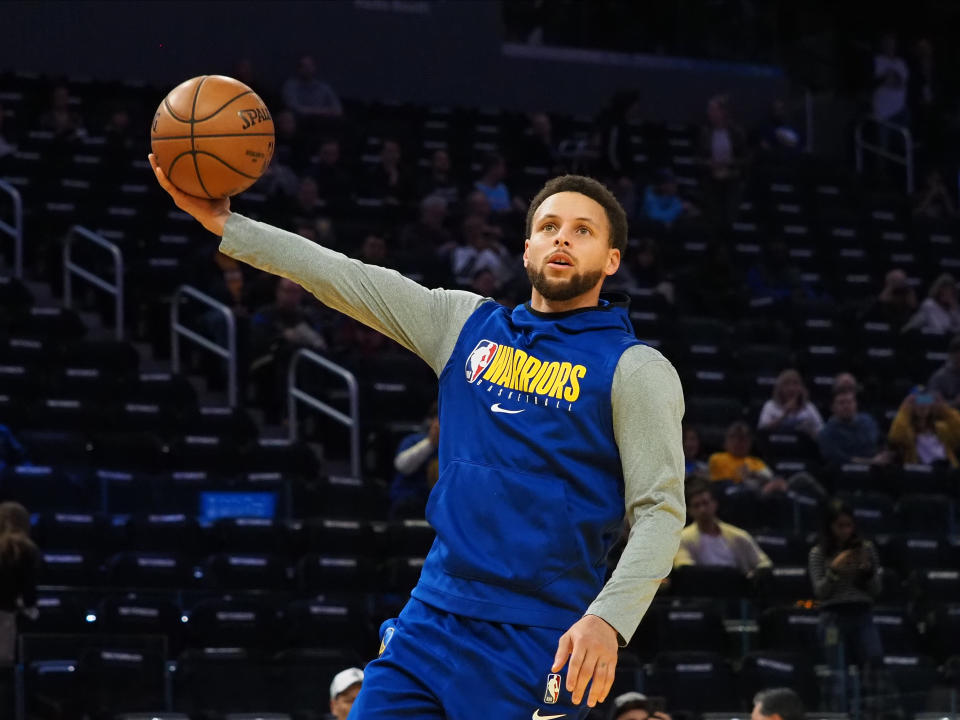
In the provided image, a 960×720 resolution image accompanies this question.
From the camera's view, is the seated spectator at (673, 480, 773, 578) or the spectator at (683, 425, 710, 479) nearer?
the seated spectator at (673, 480, 773, 578)

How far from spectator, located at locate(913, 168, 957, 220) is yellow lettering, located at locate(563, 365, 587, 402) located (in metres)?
15.6

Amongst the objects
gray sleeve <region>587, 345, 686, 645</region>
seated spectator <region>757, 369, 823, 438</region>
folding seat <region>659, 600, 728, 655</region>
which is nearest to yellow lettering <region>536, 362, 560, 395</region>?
gray sleeve <region>587, 345, 686, 645</region>

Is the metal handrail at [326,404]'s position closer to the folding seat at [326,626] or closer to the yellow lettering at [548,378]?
the folding seat at [326,626]

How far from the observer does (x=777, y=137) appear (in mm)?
19188

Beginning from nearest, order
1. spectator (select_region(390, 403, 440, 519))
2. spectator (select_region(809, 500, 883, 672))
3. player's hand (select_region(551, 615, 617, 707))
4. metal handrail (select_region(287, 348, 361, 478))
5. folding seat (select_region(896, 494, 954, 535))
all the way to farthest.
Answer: player's hand (select_region(551, 615, 617, 707)) → spectator (select_region(809, 500, 883, 672)) → spectator (select_region(390, 403, 440, 519)) → metal handrail (select_region(287, 348, 361, 478)) → folding seat (select_region(896, 494, 954, 535))

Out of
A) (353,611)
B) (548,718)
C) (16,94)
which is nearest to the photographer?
(548,718)

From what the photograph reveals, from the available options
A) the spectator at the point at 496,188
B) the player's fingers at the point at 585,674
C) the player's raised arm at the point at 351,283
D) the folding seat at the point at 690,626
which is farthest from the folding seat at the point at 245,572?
the spectator at the point at 496,188

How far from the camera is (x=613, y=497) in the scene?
3340 millimetres

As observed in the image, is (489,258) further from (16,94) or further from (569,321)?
(569,321)

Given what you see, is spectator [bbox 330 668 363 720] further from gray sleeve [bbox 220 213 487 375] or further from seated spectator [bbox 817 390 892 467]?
seated spectator [bbox 817 390 892 467]

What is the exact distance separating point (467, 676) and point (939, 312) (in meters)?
12.3

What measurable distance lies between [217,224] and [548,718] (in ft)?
4.08

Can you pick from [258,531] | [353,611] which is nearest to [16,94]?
[258,531]

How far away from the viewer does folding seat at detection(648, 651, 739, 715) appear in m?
8.51
